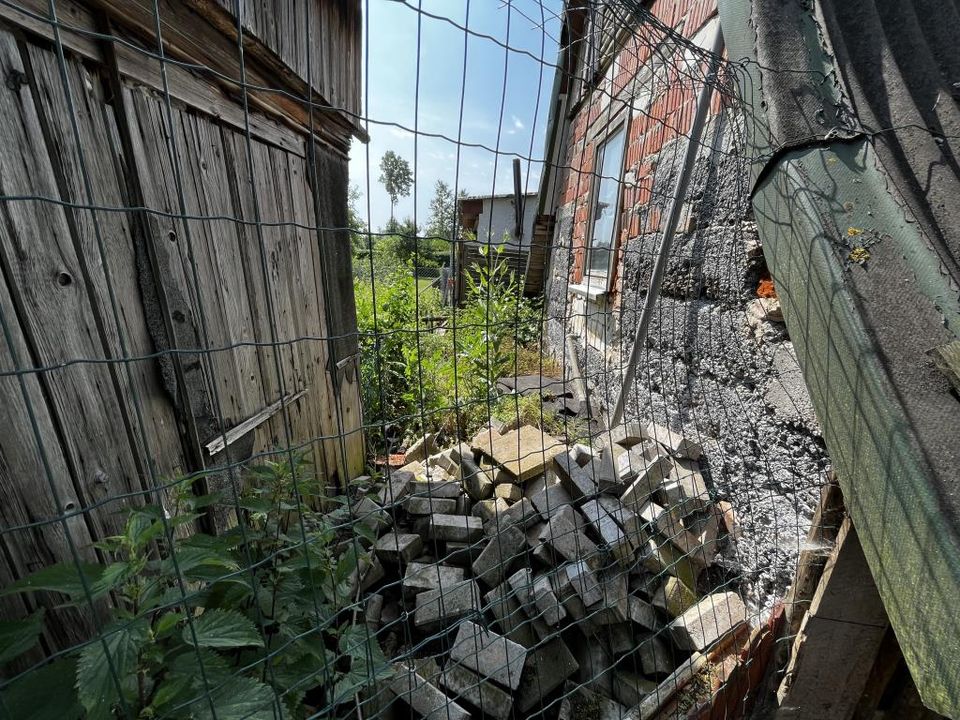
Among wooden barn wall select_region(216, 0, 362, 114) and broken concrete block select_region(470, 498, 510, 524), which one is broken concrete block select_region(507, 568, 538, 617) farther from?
wooden barn wall select_region(216, 0, 362, 114)

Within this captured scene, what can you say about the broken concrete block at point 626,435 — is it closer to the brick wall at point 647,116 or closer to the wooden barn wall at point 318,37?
the brick wall at point 647,116

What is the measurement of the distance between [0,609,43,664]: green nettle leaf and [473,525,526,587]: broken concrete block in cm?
139

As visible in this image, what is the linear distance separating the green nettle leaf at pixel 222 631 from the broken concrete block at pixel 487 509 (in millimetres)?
1378

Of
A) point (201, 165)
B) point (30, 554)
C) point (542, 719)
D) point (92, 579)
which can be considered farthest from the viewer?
point (201, 165)

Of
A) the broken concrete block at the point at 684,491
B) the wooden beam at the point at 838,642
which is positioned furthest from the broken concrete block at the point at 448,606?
the wooden beam at the point at 838,642

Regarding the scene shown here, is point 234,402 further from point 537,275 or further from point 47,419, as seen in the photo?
point 537,275

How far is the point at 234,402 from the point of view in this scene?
→ 6.80 ft

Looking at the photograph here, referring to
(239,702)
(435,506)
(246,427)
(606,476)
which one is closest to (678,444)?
(606,476)

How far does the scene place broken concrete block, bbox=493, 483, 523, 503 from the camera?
90.9 inches

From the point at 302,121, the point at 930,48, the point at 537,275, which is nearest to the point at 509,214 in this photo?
the point at 537,275

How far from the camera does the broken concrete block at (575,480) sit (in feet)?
6.86

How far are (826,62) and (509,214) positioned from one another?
1886 centimetres

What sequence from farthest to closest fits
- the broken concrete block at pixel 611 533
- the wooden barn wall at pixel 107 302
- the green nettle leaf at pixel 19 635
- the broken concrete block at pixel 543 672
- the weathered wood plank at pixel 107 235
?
the broken concrete block at pixel 611 533 → the broken concrete block at pixel 543 672 → the weathered wood plank at pixel 107 235 → the wooden barn wall at pixel 107 302 → the green nettle leaf at pixel 19 635

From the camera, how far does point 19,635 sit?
0.91m
